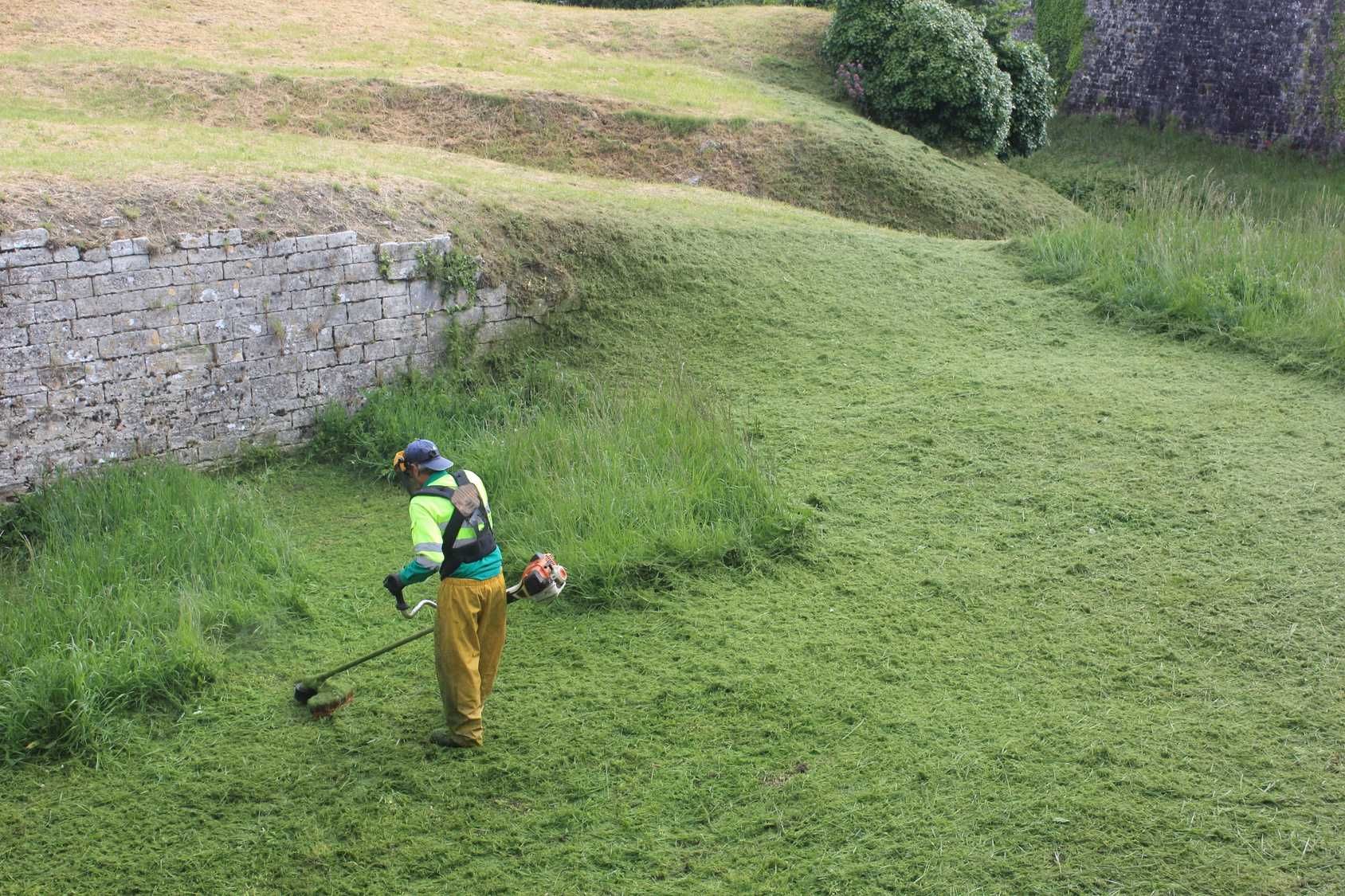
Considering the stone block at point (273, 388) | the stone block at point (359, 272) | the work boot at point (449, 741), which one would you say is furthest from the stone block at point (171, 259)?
the work boot at point (449, 741)

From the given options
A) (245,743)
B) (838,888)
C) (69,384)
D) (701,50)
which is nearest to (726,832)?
(838,888)

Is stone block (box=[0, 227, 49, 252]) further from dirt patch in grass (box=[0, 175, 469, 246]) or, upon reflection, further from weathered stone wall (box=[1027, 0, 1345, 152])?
weathered stone wall (box=[1027, 0, 1345, 152])

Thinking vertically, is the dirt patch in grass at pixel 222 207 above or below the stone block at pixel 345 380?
above

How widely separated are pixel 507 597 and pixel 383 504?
2.81 meters

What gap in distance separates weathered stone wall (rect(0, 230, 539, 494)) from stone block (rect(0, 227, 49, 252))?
12mm

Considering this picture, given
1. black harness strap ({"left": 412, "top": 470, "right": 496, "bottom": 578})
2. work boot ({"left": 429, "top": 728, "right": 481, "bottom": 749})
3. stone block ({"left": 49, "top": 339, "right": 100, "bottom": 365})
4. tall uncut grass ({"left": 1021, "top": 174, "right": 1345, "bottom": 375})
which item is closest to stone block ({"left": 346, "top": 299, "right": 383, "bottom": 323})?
stone block ({"left": 49, "top": 339, "right": 100, "bottom": 365})

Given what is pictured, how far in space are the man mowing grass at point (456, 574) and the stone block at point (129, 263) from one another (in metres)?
3.60

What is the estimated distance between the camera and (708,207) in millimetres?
11531

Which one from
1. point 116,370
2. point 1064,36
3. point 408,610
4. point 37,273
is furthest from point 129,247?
point 1064,36

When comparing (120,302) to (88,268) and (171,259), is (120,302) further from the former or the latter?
(171,259)

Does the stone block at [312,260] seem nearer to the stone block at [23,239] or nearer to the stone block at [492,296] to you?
the stone block at [492,296]

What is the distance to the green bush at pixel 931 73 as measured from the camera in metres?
15.3

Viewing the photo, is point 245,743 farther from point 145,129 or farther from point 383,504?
point 145,129

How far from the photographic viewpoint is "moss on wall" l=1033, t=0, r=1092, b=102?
71.1 feet
